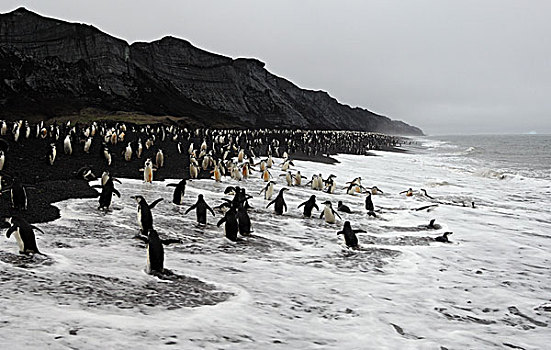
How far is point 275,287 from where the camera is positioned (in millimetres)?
5223

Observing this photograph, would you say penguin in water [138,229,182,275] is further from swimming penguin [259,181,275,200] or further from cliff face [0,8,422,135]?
cliff face [0,8,422,135]

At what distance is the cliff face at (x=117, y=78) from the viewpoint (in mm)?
53594

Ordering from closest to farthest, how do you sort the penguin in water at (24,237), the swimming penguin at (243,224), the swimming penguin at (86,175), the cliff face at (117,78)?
1. the penguin in water at (24,237)
2. the swimming penguin at (243,224)
3. the swimming penguin at (86,175)
4. the cliff face at (117,78)

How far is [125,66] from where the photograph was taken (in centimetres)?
6241

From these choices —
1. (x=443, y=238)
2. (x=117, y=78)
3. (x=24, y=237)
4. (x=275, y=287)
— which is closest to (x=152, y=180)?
(x=24, y=237)

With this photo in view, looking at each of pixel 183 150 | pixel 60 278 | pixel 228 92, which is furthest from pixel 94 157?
pixel 228 92

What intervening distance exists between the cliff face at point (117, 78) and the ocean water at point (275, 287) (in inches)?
1749

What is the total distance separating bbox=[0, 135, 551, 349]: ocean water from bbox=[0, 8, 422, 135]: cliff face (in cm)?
4442

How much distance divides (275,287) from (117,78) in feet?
199

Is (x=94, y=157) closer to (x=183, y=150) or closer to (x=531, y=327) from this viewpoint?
(x=183, y=150)

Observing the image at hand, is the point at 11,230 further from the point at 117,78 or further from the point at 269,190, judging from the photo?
the point at 117,78

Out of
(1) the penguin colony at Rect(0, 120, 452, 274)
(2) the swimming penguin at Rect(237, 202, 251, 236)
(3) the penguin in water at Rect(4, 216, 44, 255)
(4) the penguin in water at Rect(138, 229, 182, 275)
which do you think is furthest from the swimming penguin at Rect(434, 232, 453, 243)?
(3) the penguin in water at Rect(4, 216, 44, 255)

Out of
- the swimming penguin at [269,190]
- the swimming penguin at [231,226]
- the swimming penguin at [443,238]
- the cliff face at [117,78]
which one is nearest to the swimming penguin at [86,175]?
the swimming penguin at [269,190]

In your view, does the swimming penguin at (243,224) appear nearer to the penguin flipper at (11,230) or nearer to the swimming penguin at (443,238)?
the penguin flipper at (11,230)
